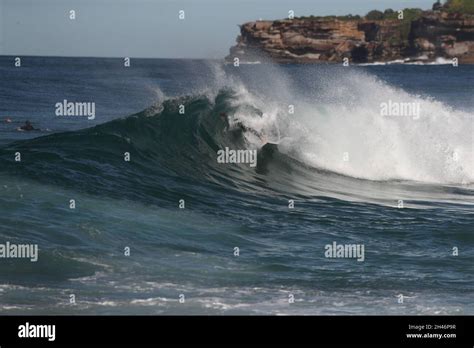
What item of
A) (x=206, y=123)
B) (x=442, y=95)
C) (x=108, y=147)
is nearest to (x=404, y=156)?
(x=206, y=123)

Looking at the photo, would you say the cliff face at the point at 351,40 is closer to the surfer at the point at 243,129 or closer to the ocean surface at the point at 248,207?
the ocean surface at the point at 248,207

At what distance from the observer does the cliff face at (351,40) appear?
147 m

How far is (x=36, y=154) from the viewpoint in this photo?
20125 millimetres

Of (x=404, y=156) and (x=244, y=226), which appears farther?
(x=404, y=156)

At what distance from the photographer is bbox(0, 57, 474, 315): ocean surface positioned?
12.4 m

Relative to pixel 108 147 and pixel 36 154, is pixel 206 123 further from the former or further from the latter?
pixel 36 154

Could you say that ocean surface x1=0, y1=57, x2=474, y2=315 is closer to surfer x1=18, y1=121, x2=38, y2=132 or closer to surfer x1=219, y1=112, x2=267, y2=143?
surfer x1=219, y1=112, x2=267, y2=143

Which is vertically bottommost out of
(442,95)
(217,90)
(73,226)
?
(73,226)

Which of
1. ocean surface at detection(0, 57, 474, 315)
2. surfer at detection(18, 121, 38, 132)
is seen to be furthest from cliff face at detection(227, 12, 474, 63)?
ocean surface at detection(0, 57, 474, 315)

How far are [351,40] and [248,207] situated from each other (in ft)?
454

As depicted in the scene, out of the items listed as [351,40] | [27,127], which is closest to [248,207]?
[27,127]

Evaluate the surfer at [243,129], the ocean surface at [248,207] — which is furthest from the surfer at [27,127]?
the surfer at [243,129]

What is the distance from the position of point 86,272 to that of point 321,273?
3.21 m

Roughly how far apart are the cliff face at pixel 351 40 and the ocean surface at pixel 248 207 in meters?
116
